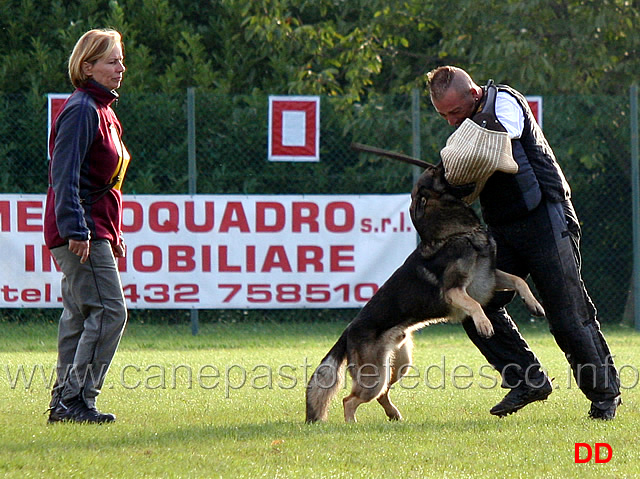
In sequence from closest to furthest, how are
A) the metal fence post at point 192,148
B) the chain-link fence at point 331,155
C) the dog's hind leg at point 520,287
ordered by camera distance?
the dog's hind leg at point 520,287
the metal fence post at point 192,148
the chain-link fence at point 331,155

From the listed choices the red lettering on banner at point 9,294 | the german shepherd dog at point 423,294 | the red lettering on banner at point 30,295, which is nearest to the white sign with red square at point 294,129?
the red lettering on banner at point 30,295

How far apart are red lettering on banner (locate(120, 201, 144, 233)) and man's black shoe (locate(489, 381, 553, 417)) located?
505cm

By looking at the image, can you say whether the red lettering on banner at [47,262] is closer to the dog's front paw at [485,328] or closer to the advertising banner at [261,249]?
the advertising banner at [261,249]

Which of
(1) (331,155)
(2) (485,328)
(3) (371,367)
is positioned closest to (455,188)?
(2) (485,328)

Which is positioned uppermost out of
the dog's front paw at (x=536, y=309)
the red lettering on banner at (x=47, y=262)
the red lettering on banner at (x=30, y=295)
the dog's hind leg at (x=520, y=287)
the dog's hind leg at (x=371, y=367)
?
the dog's hind leg at (x=520, y=287)

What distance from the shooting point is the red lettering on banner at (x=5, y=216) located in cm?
916

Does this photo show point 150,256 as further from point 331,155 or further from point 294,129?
point 331,155

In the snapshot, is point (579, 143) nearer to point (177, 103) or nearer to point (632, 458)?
point (177, 103)

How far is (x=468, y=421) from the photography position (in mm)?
4883

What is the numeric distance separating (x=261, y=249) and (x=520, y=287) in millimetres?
4723

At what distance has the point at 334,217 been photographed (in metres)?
9.45

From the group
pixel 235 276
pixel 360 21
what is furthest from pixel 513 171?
pixel 360 21

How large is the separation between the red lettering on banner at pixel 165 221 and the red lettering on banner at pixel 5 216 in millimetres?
1287

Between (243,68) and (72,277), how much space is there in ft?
25.0
